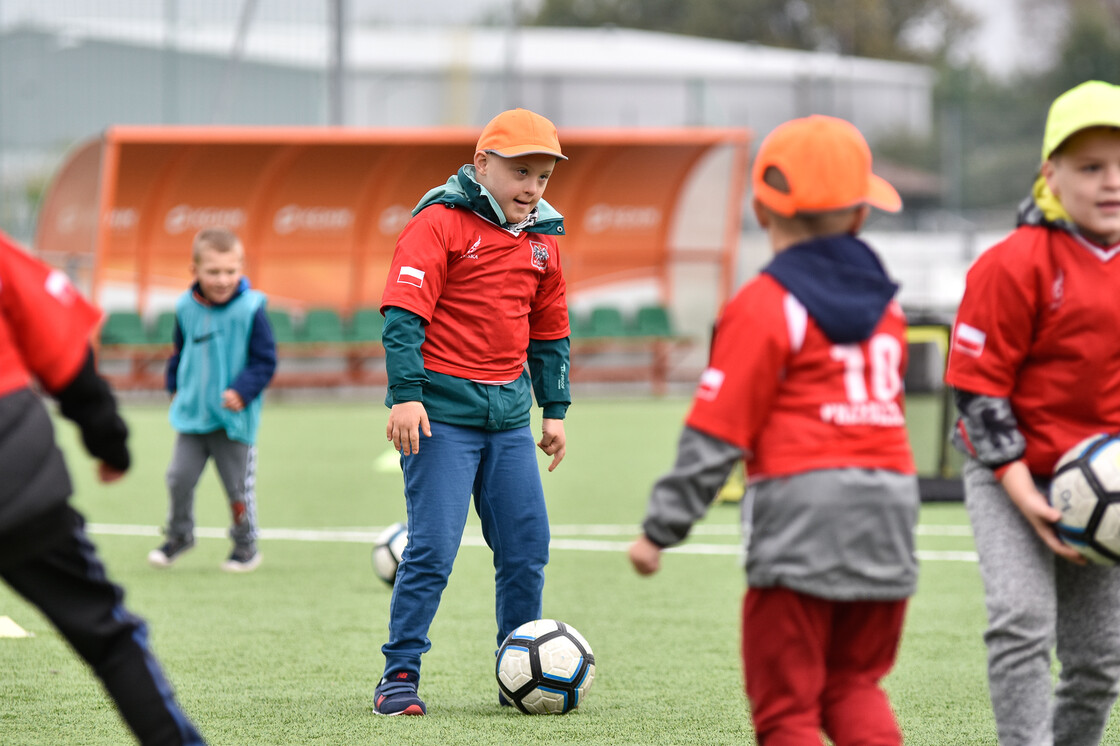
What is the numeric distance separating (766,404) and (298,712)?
7.18ft

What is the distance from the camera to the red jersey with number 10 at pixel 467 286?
4348 millimetres

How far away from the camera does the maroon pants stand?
3.05 meters

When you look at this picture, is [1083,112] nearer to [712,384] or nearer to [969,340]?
[969,340]

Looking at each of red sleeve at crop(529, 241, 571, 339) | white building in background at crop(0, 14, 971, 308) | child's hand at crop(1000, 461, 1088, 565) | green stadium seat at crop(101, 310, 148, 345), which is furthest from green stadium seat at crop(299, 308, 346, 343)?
child's hand at crop(1000, 461, 1088, 565)

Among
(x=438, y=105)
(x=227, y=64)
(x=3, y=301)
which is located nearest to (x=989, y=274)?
(x=3, y=301)

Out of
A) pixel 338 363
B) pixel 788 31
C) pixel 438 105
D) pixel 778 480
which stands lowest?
pixel 338 363

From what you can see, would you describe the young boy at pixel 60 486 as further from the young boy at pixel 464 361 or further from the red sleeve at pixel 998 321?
the red sleeve at pixel 998 321

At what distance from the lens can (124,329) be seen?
18984mm

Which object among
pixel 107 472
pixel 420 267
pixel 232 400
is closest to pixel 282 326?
pixel 232 400

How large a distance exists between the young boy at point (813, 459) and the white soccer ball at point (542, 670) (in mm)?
1509

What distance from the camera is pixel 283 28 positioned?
2345 cm

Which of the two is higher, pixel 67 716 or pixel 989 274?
pixel 989 274

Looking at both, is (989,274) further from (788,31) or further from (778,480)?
(788,31)

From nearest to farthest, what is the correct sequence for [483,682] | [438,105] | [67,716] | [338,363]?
[67,716]
[483,682]
[338,363]
[438,105]
